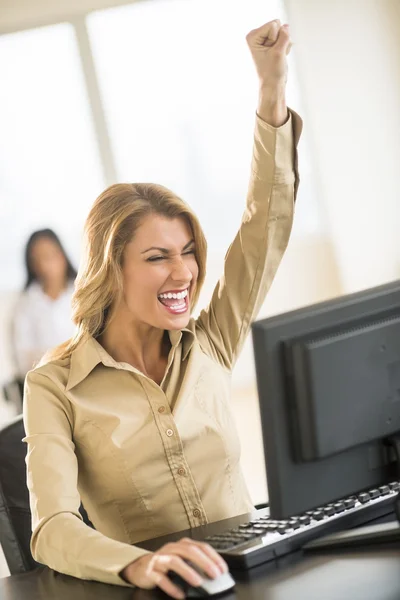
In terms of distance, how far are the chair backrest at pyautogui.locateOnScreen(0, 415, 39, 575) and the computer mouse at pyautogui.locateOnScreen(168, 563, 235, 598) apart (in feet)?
2.14

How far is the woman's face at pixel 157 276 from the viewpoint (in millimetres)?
2039

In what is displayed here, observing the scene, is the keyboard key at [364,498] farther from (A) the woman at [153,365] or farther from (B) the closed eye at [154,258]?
(B) the closed eye at [154,258]

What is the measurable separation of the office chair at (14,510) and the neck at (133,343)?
0.28 meters

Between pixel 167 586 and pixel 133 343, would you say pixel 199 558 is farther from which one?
pixel 133 343

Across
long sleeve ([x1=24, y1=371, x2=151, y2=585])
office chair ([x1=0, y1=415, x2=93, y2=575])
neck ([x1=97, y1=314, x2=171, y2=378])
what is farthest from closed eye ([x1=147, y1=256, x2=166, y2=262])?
office chair ([x1=0, y1=415, x2=93, y2=575])

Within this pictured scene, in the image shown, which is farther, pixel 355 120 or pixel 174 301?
pixel 355 120

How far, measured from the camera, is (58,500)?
5.69ft

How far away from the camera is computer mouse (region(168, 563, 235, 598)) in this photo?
1.38m

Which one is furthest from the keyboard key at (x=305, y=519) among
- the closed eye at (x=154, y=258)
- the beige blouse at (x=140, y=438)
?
the closed eye at (x=154, y=258)

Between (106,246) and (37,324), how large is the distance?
323 centimetres

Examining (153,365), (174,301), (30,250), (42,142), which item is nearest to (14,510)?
(153,365)

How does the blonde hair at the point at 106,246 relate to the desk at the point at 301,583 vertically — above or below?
above

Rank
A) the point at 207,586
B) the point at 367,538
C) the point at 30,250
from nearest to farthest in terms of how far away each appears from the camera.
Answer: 1. the point at 207,586
2. the point at 367,538
3. the point at 30,250

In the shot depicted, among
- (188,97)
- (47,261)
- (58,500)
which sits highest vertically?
(188,97)
